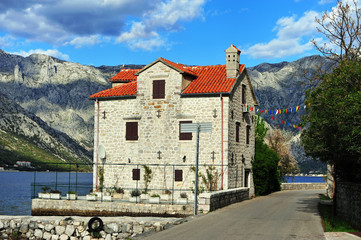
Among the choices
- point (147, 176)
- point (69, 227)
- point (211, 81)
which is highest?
point (211, 81)

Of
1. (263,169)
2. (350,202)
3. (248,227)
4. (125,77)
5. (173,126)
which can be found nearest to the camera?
(248,227)

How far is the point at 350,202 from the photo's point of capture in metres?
22.0

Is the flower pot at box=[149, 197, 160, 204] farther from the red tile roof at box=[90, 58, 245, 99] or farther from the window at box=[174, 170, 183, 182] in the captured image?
the red tile roof at box=[90, 58, 245, 99]

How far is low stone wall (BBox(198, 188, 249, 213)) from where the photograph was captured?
24438mm

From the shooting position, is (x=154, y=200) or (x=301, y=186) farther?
(x=301, y=186)

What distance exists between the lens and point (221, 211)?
25047 mm

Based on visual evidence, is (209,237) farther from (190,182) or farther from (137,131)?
(137,131)

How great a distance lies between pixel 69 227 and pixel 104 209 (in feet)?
22.8

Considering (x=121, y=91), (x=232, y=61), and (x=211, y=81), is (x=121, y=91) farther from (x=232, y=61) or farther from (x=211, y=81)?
(x=232, y=61)

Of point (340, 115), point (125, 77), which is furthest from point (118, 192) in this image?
point (340, 115)

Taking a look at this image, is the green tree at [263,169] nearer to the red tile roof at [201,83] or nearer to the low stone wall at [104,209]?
the red tile roof at [201,83]

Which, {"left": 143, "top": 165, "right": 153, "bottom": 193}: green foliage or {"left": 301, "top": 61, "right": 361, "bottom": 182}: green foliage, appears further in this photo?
{"left": 143, "top": 165, "right": 153, "bottom": 193}: green foliage

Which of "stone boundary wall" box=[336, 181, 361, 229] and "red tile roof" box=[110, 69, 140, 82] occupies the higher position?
"red tile roof" box=[110, 69, 140, 82]

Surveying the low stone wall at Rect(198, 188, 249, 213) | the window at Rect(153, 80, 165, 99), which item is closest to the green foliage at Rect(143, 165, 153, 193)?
the window at Rect(153, 80, 165, 99)
